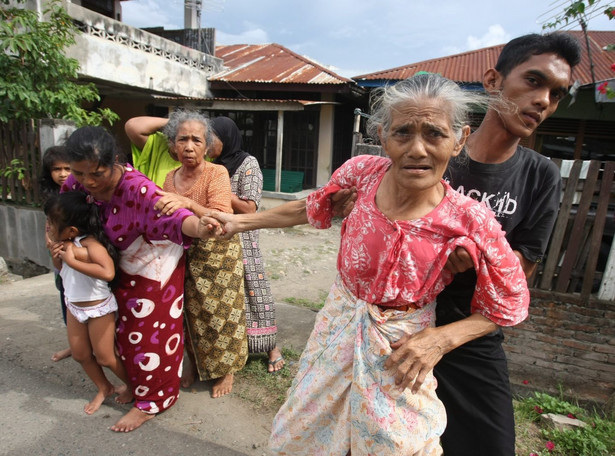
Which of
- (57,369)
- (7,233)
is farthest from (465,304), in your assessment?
(7,233)

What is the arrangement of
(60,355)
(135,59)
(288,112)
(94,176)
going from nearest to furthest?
(94,176), (60,355), (135,59), (288,112)

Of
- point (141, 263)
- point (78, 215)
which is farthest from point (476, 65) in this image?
point (78, 215)

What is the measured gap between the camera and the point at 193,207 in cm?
226

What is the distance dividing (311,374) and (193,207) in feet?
3.94

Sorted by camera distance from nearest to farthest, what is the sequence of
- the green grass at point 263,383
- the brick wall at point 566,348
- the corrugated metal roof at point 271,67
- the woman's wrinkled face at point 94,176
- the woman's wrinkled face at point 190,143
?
the woman's wrinkled face at point 94,176 → the woman's wrinkled face at point 190,143 → the green grass at point 263,383 → the brick wall at point 566,348 → the corrugated metal roof at point 271,67

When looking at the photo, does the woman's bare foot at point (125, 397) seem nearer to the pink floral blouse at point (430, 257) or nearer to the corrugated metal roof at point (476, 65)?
the pink floral blouse at point (430, 257)

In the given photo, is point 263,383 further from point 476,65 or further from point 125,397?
point 476,65

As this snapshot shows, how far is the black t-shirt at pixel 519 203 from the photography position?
5.05ft

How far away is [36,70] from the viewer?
17.6ft

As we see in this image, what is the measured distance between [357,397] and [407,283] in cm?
41

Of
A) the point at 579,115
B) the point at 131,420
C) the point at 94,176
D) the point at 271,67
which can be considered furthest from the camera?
the point at 271,67

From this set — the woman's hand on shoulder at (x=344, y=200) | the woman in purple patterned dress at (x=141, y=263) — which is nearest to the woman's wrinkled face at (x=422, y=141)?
the woman's hand on shoulder at (x=344, y=200)

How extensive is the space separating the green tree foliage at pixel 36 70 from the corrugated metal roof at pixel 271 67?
5.60 metres

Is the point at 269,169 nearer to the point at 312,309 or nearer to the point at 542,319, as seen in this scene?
the point at 312,309
